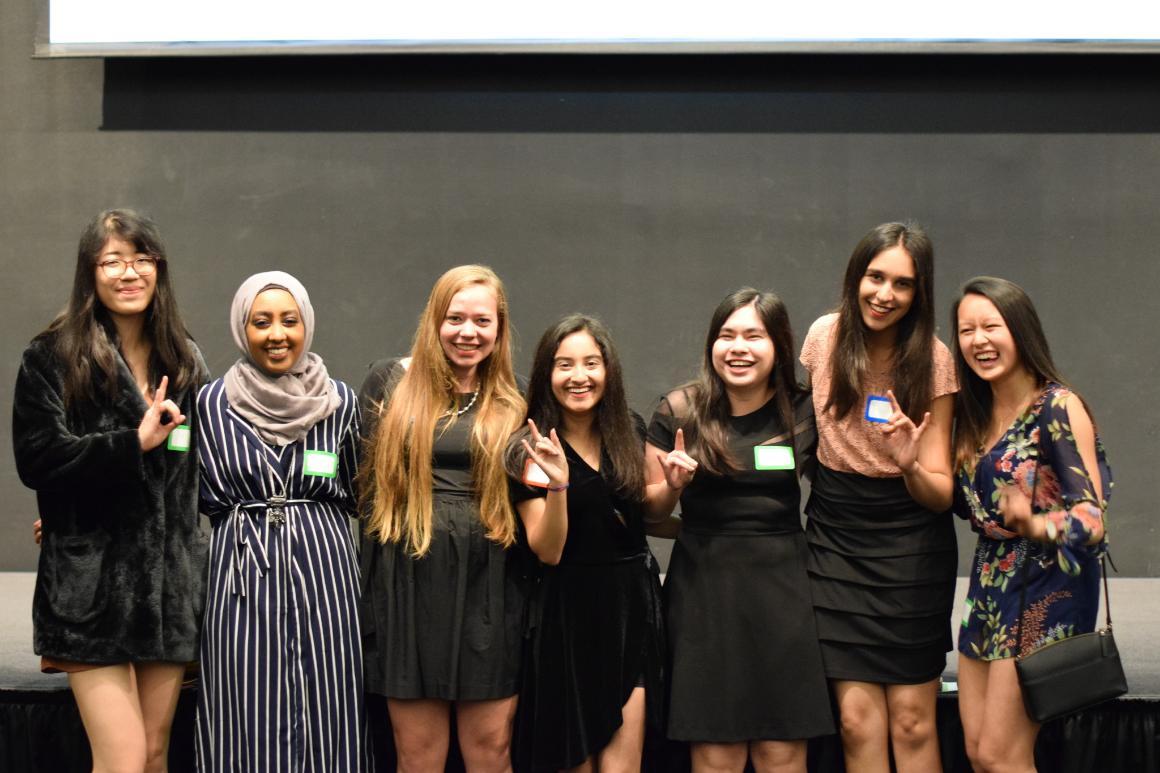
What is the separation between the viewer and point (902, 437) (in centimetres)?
270

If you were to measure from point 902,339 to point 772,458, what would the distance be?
1.43 feet

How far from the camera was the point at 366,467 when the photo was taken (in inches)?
112

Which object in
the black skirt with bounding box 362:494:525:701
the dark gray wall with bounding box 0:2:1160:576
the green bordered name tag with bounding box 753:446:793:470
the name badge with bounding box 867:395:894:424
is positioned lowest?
the black skirt with bounding box 362:494:525:701

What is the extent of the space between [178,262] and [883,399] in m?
3.56

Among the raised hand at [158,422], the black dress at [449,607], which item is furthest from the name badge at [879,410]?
the raised hand at [158,422]

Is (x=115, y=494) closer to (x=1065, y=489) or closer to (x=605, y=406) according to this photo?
(x=605, y=406)

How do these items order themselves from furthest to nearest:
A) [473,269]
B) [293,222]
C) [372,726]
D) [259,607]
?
1. [293,222]
2. [372,726]
3. [473,269]
4. [259,607]

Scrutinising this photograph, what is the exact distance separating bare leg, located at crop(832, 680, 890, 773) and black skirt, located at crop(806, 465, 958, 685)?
39mm

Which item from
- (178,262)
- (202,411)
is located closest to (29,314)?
(178,262)

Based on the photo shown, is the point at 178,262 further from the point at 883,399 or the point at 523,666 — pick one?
the point at 883,399

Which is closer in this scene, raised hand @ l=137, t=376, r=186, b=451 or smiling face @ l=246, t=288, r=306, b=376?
raised hand @ l=137, t=376, r=186, b=451

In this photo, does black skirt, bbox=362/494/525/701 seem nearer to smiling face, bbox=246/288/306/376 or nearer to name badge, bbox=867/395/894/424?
smiling face, bbox=246/288/306/376

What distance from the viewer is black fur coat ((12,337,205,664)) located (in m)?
2.63

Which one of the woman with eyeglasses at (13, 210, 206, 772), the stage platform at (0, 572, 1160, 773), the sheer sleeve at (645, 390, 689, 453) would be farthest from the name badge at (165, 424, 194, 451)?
the sheer sleeve at (645, 390, 689, 453)
